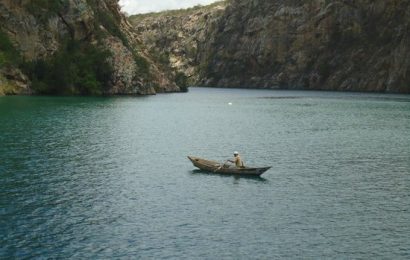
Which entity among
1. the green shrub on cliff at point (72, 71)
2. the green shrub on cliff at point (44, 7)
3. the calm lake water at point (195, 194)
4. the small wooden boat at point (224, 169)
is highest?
the green shrub on cliff at point (44, 7)

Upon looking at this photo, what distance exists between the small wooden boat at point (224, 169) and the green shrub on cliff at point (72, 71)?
116m

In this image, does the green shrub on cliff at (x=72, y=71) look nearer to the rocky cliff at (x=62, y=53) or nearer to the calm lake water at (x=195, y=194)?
the rocky cliff at (x=62, y=53)

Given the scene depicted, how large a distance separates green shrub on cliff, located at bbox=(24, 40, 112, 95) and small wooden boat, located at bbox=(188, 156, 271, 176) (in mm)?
115877

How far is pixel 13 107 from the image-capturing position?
113 metres

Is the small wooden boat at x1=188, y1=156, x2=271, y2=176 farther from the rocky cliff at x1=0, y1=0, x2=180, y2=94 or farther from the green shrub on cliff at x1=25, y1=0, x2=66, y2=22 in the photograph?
the green shrub on cliff at x1=25, y1=0, x2=66, y2=22

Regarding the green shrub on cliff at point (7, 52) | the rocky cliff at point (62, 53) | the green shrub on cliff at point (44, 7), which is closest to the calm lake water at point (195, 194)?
the green shrub on cliff at point (7, 52)

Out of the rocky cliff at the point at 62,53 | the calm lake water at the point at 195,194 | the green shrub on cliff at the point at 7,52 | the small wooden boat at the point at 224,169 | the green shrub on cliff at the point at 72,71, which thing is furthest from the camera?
the green shrub on cliff at the point at 72,71

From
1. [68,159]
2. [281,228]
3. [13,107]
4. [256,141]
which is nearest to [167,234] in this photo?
[281,228]

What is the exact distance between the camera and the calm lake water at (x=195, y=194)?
115 ft

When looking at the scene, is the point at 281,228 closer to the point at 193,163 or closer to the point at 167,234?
the point at 167,234

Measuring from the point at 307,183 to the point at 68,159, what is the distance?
25.4m

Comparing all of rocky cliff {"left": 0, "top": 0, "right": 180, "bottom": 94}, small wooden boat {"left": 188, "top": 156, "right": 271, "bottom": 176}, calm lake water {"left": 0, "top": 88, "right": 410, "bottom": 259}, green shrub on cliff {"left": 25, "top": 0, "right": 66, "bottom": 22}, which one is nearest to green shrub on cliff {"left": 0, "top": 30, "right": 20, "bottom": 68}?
rocky cliff {"left": 0, "top": 0, "right": 180, "bottom": 94}

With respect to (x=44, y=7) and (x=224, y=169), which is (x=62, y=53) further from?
(x=224, y=169)

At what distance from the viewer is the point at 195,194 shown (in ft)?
159
